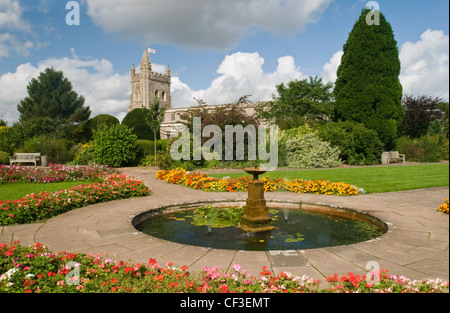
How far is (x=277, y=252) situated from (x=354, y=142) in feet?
55.1

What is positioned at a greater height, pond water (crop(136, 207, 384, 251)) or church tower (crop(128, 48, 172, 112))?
church tower (crop(128, 48, 172, 112))

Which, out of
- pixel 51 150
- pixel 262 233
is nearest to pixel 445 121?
pixel 262 233

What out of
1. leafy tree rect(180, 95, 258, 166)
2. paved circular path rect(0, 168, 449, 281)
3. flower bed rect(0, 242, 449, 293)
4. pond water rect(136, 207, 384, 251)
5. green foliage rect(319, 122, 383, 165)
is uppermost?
leafy tree rect(180, 95, 258, 166)

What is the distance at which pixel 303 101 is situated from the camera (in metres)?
27.9

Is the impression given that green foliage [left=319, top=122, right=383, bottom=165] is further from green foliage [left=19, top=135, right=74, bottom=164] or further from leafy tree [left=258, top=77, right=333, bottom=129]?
green foliage [left=19, top=135, right=74, bottom=164]

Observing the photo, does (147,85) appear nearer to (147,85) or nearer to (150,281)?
(147,85)

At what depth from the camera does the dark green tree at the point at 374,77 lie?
65.6 ft

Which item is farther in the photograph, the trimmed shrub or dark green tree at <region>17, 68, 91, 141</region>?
dark green tree at <region>17, 68, 91, 141</region>

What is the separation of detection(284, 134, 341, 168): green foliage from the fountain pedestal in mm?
12113

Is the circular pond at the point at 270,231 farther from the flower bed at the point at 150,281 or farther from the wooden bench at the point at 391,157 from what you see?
the wooden bench at the point at 391,157

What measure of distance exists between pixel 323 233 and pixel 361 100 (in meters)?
17.6

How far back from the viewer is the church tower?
6309cm

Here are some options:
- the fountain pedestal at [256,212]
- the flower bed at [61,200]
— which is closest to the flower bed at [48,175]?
the flower bed at [61,200]

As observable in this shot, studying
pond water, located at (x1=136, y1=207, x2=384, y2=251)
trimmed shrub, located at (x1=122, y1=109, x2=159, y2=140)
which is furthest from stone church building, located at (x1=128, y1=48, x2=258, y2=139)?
pond water, located at (x1=136, y1=207, x2=384, y2=251)
